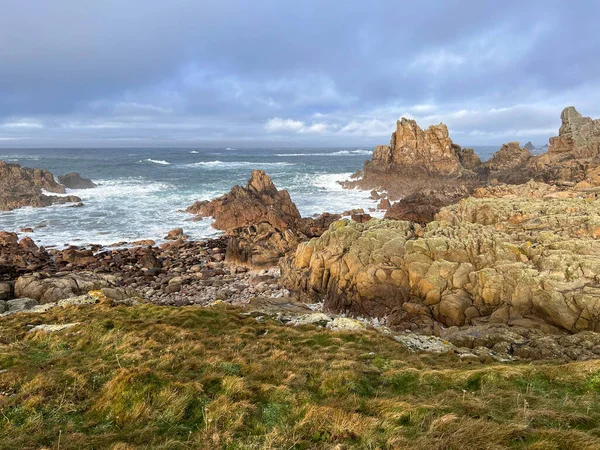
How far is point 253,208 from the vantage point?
151 ft

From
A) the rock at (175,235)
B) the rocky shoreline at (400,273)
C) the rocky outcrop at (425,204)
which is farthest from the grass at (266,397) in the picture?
the rocky outcrop at (425,204)

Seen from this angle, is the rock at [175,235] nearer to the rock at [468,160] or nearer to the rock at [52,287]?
the rock at [52,287]

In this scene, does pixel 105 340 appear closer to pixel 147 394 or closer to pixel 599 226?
pixel 147 394

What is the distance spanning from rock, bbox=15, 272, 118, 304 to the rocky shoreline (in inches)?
3.1

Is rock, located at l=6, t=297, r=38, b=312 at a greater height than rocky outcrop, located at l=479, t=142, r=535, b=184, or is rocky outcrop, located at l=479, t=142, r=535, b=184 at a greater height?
rocky outcrop, located at l=479, t=142, r=535, b=184

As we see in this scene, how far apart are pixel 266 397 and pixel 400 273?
1475 cm

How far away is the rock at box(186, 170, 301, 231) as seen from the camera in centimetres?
4228

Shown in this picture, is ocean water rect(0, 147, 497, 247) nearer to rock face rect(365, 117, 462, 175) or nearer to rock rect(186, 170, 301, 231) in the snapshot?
rock rect(186, 170, 301, 231)

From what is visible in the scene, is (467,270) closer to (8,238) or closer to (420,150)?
(8,238)

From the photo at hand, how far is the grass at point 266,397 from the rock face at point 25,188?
54780 mm

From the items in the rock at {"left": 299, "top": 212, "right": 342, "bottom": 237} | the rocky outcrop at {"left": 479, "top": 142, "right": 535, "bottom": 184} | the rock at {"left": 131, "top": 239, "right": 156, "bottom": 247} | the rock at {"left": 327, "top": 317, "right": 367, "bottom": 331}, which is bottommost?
the rock at {"left": 131, "top": 239, "right": 156, "bottom": 247}

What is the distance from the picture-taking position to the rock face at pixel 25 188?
53.7 metres

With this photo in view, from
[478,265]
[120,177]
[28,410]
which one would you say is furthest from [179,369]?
[120,177]

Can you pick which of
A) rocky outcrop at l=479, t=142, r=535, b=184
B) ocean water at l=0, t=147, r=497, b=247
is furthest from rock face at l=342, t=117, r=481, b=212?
ocean water at l=0, t=147, r=497, b=247
